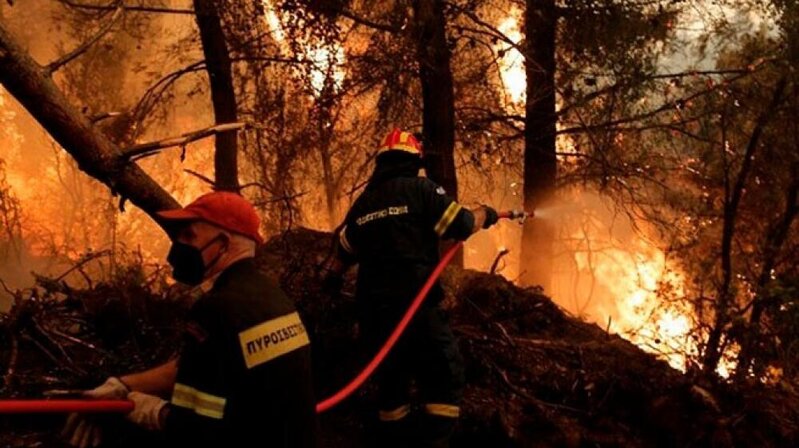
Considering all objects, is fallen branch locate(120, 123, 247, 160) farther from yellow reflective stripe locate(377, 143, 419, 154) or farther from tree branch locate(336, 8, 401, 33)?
tree branch locate(336, 8, 401, 33)

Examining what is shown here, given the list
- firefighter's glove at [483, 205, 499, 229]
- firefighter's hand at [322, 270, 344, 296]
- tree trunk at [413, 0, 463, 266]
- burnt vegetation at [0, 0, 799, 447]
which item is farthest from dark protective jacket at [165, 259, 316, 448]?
tree trunk at [413, 0, 463, 266]

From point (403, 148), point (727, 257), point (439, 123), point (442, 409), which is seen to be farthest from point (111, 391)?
point (727, 257)

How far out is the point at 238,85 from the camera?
1015 centimetres

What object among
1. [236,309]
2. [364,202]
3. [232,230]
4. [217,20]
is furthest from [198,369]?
[217,20]

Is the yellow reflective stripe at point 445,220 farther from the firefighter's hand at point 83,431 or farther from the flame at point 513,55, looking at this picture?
the flame at point 513,55

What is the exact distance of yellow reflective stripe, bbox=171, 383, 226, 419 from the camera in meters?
2.20

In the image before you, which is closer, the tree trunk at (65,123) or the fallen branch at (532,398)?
the tree trunk at (65,123)

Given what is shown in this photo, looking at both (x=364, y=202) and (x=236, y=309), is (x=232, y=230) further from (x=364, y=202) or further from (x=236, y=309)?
(x=364, y=202)

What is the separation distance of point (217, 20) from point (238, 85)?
1.82 m

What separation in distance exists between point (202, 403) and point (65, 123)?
2865mm

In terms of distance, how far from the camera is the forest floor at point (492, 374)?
14.2 ft

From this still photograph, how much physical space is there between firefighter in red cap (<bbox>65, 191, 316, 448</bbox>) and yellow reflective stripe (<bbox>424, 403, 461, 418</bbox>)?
1904mm

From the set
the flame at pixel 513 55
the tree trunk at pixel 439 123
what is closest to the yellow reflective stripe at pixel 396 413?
the tree trunk at pixel 439 123

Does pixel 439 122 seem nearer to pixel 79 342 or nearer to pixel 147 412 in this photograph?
pixel 79 342
